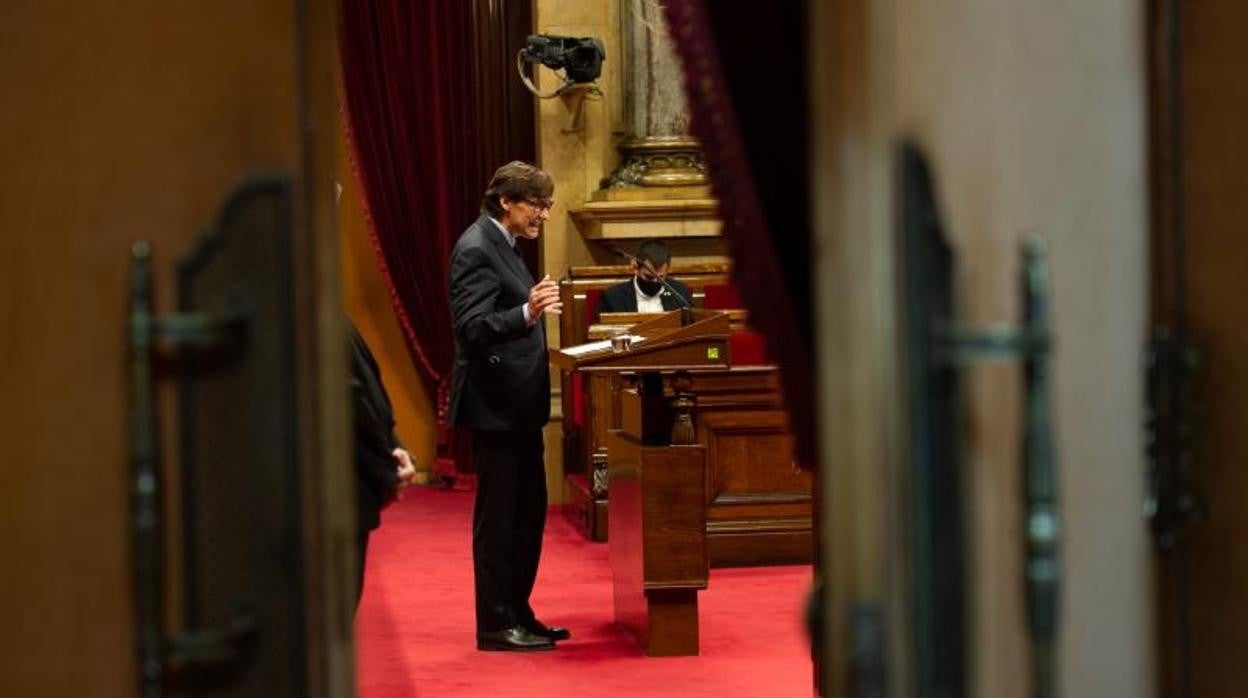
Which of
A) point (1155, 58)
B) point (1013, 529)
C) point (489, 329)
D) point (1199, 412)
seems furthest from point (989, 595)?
point (489, 329)

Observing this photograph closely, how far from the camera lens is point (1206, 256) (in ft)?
7.43

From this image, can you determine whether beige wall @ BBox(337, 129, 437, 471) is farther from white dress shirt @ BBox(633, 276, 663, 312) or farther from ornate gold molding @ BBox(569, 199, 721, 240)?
white dress shirt @ BBox(633, 276, 663, 312)

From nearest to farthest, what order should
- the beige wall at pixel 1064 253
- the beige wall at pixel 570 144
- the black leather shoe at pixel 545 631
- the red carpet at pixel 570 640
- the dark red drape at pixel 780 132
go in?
the beige wall at pixel 1064 253 → the dark red drape at pixel 780 132 → the red carpet at pixel 570 640 → the black leather shoe at pixel 545 631 → the beige wall at pixel 570 144

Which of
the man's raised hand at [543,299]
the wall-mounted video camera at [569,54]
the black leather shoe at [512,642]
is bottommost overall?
the black leather shoe at [512,642]

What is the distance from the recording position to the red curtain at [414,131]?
11570mm

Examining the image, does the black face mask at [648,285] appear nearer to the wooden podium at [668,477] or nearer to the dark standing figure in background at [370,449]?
the wooden podium at [668,477]

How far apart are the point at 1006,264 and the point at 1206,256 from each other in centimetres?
37

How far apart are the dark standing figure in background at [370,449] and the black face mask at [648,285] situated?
5417 millimetres

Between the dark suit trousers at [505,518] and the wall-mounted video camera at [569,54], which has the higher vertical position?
the wall-mounted video camera at [569,54]

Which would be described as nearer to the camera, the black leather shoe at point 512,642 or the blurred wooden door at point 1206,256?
the blurred wooden door at point 1206,256

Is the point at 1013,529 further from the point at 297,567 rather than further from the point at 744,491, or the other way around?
the point at 744,491

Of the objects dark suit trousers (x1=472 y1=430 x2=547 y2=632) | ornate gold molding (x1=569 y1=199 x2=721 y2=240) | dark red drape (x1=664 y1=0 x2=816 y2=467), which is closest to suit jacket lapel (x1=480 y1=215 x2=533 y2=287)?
dark suit trousers (x1=472 y1=430 x2=547 y2=632)

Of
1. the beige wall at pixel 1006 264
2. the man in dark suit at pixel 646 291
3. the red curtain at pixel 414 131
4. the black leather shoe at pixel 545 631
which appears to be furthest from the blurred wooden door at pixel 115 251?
the red curtain at pixel 414 131

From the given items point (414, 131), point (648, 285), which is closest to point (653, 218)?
point (648, 285)
